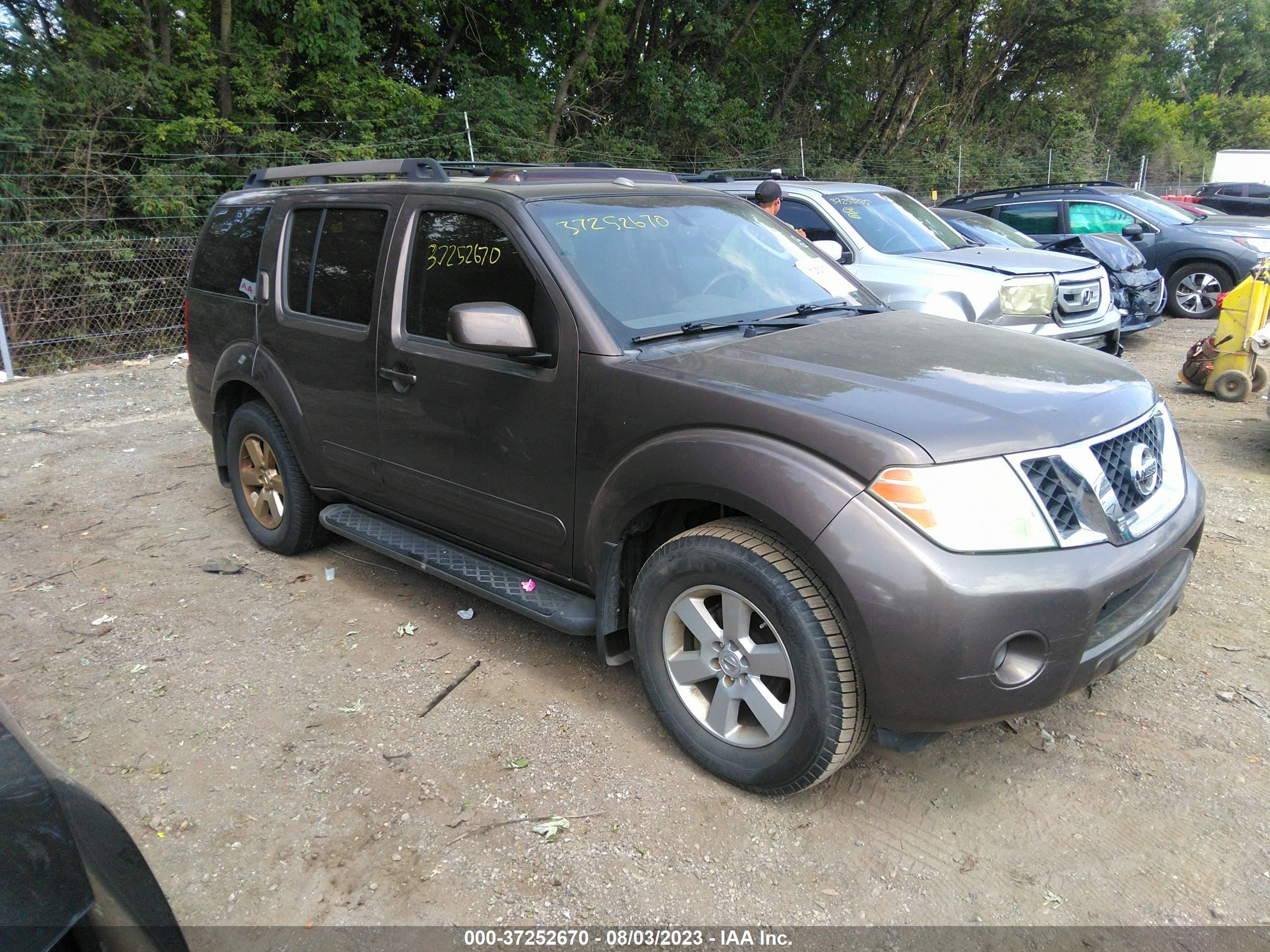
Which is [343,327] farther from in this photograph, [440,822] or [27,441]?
[27,441]

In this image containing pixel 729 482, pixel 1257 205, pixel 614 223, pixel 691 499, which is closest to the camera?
pixel 729 482

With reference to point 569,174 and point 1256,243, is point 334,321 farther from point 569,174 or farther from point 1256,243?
point 1256,243

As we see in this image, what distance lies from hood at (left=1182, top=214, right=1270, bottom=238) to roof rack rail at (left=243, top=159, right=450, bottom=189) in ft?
38.0

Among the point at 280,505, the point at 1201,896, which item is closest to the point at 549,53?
the point at 280,505

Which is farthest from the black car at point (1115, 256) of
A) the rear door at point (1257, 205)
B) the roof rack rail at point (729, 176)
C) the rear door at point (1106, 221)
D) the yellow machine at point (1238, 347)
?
the rear door at point (1257, 205)

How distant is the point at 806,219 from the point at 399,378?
18.5 ft

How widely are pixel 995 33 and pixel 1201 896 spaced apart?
3274 cm

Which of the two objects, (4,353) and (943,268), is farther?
(4,353)

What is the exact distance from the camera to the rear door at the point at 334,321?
4.05m

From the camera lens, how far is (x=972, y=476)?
253cm

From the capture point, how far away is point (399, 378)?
12.6 feet

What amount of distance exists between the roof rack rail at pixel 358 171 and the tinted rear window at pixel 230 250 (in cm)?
24

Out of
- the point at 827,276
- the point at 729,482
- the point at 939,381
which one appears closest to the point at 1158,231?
the point at 827,276

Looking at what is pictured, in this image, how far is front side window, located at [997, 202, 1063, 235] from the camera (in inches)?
488
